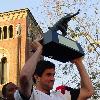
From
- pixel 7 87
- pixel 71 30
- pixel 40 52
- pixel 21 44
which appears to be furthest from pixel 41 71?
pixel 21 44

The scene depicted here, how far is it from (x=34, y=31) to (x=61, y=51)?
28.4m

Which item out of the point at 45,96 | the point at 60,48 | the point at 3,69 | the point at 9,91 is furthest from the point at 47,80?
the point at 3,69

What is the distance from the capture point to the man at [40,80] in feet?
11.7

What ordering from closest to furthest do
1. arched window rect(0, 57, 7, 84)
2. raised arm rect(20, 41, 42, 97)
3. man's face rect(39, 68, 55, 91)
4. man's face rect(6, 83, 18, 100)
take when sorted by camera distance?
raised arm rect(20, 41, 42, 97), man's face rect(39, 68, 55, 91), man's face rect(6, 83, 18, 100), arched window rect(0, 57, 7, 84)

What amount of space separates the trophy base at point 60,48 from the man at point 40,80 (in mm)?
83

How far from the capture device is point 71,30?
1688 cm

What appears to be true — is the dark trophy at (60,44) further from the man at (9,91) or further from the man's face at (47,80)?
the man at (9,91)

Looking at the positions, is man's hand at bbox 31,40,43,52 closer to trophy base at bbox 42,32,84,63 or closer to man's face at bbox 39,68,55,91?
trophy base at bbox 42,32,84,63

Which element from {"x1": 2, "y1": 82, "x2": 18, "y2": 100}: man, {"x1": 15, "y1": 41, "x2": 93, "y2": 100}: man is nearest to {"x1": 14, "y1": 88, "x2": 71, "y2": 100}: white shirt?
{"x1": 15, "y1": 41, "x2": 93, "y2": 100}: man

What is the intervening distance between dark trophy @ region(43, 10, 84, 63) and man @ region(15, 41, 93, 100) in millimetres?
92

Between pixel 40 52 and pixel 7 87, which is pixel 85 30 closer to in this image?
pixel 7 87

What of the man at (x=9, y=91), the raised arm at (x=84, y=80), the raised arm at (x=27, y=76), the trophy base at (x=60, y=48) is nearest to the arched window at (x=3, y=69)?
the man at (x=9, y=91)

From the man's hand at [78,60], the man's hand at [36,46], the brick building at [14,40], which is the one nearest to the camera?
the man's hand at [36,46]

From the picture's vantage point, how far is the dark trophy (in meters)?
3.71
